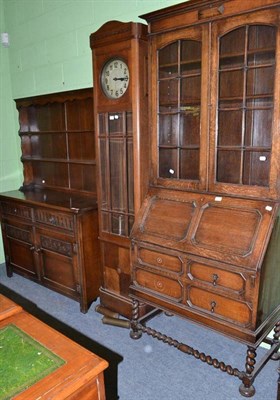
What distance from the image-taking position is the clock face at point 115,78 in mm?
2400

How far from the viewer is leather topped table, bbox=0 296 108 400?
0.99m

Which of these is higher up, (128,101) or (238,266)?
(128,101)

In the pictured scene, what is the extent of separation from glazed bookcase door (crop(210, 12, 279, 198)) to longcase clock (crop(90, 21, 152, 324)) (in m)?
0.57

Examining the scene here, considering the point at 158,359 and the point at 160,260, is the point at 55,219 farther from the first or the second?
the point at 158,359

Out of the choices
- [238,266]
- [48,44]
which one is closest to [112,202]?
[238,266]

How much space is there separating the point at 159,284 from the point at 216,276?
1.47 feet

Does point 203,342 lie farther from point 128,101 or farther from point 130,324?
point 128,101

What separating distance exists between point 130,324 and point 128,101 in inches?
66.7

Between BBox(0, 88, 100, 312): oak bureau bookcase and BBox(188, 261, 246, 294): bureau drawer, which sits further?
BBox(0, 88, 100, 312): oak bureau bookcase

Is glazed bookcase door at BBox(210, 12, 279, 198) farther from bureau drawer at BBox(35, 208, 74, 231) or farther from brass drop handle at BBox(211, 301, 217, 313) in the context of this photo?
bureau drawer at BBox(35, 208, 74, 231)

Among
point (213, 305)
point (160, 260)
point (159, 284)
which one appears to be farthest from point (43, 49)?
point (213, 305)

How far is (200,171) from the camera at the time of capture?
2076 millimetres

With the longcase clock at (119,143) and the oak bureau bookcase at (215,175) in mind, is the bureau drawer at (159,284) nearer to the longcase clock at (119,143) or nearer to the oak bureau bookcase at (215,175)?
the oak bureau bookcase at (215,175)

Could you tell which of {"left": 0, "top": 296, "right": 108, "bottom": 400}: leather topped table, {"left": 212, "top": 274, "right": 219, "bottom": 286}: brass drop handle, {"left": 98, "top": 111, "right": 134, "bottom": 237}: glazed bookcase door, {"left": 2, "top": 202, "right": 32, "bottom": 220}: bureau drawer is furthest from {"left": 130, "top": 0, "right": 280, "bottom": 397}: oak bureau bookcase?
{"left": 2, "top": 202, "right": 32, "bottom": 220}: bureau drawer
